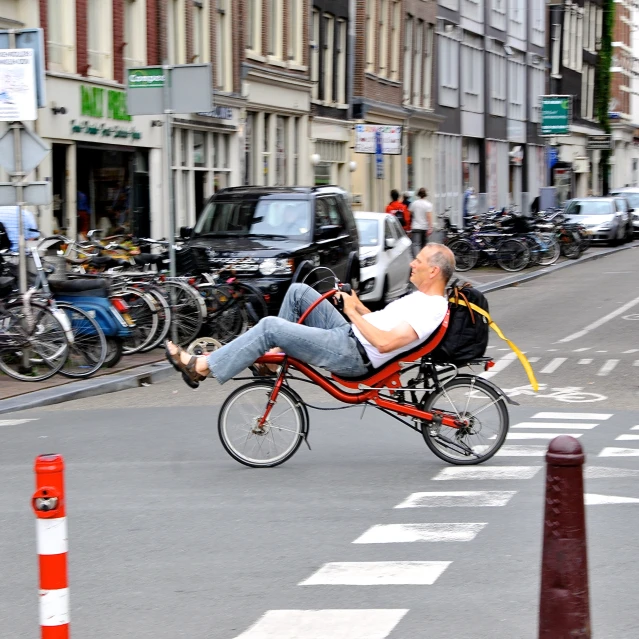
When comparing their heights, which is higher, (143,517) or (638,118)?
(638,118)

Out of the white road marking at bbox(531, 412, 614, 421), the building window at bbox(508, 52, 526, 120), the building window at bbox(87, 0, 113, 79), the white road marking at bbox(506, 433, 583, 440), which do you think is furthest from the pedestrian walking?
the building window at bbox(508, 52, 526, 120)

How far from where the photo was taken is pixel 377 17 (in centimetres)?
4191

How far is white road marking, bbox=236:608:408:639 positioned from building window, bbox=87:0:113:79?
65.7 feet

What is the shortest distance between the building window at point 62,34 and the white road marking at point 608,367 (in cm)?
1180

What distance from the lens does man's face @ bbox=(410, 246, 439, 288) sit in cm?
867

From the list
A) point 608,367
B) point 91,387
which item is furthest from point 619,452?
point 91,387

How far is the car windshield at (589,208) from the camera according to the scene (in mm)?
42344

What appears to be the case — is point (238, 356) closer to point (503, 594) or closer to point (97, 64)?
point (503, 594)

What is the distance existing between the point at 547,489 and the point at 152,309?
1109cm

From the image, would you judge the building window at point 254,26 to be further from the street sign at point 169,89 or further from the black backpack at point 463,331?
the black backpack at point 463,331

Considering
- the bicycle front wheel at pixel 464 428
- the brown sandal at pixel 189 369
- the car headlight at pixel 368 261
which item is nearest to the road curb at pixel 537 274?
the car headlight at pixel 368 261

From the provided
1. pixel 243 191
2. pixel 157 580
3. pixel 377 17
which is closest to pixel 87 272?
pixel 243 191

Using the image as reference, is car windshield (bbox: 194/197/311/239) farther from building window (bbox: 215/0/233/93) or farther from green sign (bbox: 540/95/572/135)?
green sign (bbox: 540/95/572/135)

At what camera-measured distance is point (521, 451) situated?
919cm
